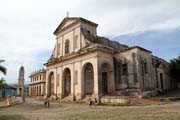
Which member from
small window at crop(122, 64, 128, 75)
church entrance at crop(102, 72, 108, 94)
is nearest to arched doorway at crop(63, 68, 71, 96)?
church entrance at crop(102, 72, 108, 94)

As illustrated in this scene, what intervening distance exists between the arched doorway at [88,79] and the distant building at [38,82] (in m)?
26.1

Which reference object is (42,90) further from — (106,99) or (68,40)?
(106,99)

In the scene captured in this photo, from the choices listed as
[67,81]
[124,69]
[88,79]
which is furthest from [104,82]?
[67,81]

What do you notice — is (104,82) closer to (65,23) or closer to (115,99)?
(115,99)

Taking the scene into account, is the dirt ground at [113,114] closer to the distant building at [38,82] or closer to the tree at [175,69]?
the tree at [175,69]

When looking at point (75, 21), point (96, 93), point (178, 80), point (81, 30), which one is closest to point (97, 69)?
point (96, 93)

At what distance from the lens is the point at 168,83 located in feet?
118

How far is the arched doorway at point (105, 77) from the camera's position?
28.8 m

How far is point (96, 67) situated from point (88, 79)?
3.51 meters

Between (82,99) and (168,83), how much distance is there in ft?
55.0

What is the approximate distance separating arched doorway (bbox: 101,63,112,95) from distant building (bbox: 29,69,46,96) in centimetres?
2723

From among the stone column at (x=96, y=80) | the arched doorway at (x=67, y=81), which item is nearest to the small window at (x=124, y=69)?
the stone column at (x=96, y=80)

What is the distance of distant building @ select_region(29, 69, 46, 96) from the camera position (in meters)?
54.5

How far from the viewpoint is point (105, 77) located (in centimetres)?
2956
